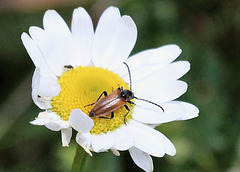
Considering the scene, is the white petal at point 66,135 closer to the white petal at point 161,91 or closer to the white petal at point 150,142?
the white petal at point 150,142

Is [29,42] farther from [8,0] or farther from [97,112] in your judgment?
[8,0]

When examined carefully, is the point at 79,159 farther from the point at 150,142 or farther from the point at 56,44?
the point at 56,44

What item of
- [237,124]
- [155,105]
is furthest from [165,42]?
[155,105]

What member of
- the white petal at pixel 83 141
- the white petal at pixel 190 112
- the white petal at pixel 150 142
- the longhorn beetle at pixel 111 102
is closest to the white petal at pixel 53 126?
the white petal at pixel 83 141

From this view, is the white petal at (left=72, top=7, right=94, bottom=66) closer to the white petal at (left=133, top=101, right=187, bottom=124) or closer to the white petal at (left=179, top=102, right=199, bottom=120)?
the white petal at (left=133, top=101, right=187, bottom=124)

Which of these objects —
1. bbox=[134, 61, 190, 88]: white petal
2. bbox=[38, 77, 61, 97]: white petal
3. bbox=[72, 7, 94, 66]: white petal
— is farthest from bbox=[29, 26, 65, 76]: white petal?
bbox=[134, 61, 190, 88]: white petal
